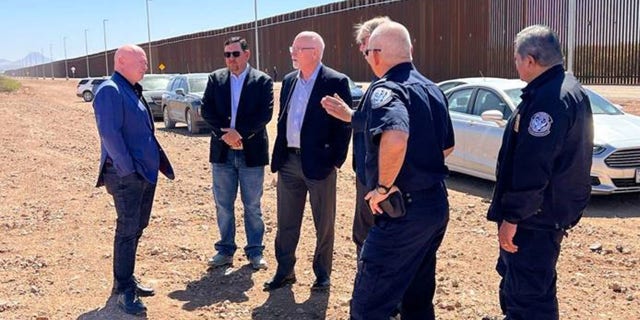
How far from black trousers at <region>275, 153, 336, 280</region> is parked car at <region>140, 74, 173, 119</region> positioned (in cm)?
1772

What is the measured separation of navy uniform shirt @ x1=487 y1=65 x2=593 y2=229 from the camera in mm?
3270

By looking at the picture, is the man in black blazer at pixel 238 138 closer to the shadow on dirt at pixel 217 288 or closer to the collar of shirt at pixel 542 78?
the shadow on dirt at pixel 217 288

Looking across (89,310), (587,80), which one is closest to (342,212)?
(89,310)

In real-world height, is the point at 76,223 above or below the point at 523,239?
below

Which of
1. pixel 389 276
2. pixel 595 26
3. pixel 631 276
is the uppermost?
pixel 595 26

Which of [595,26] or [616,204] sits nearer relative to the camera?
[616,204]

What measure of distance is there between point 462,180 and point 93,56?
12864cm

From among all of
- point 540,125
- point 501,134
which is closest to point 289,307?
point 540,125

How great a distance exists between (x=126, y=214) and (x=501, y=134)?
5.67 meters

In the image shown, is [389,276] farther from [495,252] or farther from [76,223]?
[76,223]

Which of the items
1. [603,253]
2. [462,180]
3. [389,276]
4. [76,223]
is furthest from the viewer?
[462,180]

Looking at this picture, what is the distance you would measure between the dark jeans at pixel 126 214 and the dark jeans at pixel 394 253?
6.37 ft

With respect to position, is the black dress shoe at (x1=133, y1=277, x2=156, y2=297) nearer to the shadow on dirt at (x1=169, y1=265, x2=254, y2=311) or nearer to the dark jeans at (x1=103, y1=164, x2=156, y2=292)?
the shadow on dirt at (x1=169, y1=265, x2=254, y2=311)

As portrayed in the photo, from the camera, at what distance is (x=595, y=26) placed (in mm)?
28500
